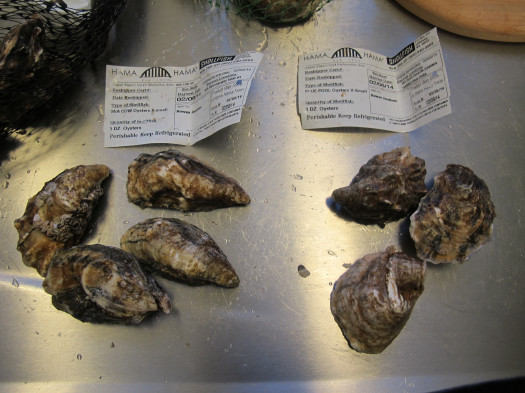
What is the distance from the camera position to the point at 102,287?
79 centimetres

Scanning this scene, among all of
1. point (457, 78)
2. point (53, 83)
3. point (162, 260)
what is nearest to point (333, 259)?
point (162, 260)

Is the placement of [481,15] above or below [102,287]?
above

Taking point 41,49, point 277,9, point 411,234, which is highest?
point 277,9

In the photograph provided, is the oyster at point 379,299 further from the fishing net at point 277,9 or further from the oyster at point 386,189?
the fishing net at point 277,9

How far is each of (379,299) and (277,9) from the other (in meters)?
0.84

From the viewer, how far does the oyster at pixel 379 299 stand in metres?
0.81

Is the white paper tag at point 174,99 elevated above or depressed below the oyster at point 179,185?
above

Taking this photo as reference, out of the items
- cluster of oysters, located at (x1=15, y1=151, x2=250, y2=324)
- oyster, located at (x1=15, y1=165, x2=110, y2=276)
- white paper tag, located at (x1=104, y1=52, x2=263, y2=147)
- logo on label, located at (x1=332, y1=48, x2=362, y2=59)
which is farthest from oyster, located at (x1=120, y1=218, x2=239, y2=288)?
logo on label, located at (x1=332, y1=48, x2=362, y2=59)

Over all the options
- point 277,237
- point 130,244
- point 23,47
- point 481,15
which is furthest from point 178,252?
point 481,15

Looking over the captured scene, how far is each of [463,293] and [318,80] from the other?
66 centimetres

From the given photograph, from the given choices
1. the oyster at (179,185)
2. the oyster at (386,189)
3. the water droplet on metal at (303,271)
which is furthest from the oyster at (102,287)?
the oyster at (386,189)

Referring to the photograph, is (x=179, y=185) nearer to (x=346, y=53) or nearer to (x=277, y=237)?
(x=277, y=237)

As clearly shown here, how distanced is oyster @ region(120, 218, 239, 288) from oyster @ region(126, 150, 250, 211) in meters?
0.06

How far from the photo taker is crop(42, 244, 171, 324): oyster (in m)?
0.80
